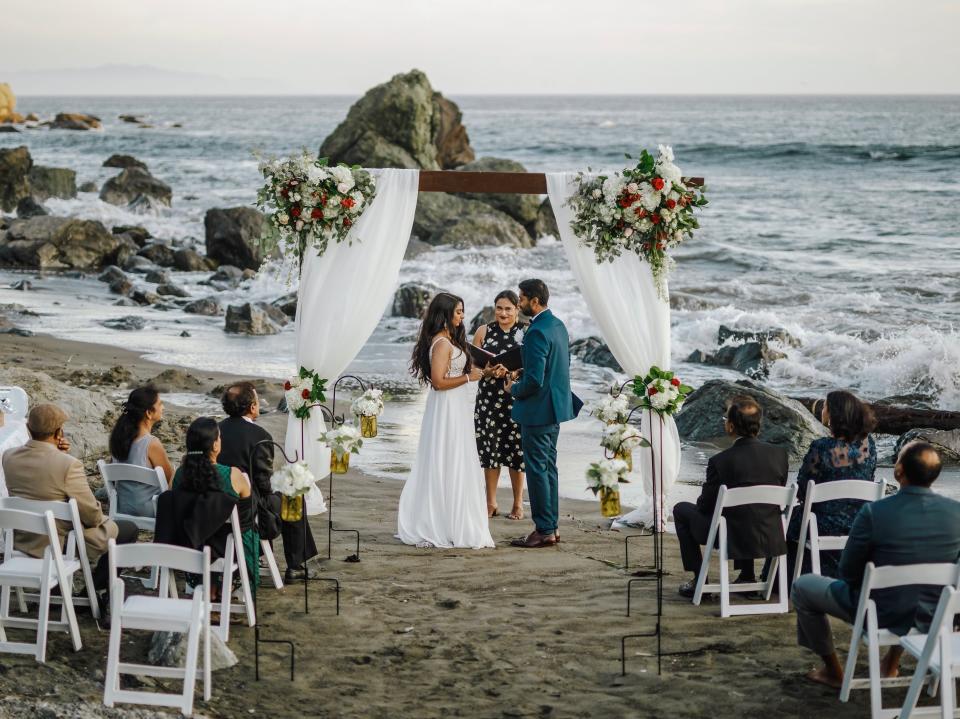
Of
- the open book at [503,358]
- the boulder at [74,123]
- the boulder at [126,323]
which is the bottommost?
the boulder at [126,323]

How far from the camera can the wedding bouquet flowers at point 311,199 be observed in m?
8.48

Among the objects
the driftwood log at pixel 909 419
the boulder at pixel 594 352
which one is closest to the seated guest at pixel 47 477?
the driftwood log at pixel 909 419

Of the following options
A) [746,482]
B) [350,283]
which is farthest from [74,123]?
[746,482]

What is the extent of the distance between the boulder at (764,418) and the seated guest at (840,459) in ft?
17.4

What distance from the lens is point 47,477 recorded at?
20.8 feet

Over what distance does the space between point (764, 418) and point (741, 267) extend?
53.8 ft

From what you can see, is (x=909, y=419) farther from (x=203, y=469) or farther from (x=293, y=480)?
(x=203, y=469)

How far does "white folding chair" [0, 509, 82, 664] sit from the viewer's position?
19.2 ft

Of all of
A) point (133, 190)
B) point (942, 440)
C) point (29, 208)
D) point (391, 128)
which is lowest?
point (942, 440)

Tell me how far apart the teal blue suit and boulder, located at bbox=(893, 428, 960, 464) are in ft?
16.9

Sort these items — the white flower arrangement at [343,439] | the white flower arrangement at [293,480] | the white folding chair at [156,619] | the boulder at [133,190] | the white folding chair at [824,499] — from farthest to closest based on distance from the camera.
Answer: the boulder at [133,190] < the white flower arrangement at [343,439] < the white folding chair at [824,499] < the white flower arrangement at [293,480] < the white folding chair at [156,619]

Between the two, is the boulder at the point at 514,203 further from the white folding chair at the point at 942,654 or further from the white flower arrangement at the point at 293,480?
the white folding chair at the point at 942,654

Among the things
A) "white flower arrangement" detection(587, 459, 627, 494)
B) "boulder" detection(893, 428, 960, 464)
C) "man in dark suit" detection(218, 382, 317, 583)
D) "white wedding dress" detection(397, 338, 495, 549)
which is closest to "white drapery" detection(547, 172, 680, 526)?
"white wedding dress" detection(397, 338, 495, 549)

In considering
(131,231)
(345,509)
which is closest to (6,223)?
(131,231)
